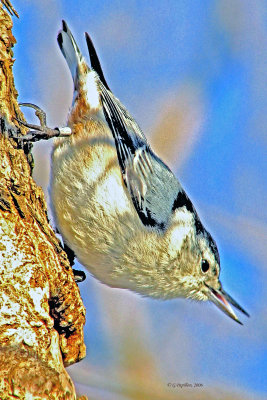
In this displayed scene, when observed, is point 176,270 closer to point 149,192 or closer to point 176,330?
point 149,192

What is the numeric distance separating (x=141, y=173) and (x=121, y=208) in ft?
0.65

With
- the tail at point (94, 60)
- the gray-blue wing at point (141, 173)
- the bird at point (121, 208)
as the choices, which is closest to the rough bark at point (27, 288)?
the bird at point (121, 208)

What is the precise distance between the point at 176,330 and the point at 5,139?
1.25m

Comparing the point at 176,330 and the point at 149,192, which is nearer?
the point at 149,192

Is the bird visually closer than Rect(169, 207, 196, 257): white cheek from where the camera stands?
Yes

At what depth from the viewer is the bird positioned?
5.68ft

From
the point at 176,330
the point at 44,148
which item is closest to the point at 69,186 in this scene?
the point at 44,148

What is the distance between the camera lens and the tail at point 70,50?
1.98 m

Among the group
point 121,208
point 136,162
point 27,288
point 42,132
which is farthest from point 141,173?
point 27,288

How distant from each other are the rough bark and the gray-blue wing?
1.15 feet

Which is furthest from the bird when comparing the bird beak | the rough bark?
the rough bark

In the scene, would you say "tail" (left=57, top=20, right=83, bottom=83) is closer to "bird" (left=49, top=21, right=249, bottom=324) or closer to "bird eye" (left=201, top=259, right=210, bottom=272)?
"bird" (left=49, top=21, right=249, bottom=324)

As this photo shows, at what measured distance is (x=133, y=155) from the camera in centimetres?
188

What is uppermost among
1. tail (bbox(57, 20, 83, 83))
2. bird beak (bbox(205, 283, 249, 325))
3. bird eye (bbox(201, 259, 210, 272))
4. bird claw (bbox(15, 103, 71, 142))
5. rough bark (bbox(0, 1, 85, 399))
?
tail (bbox(57, 20, 83, 83))
